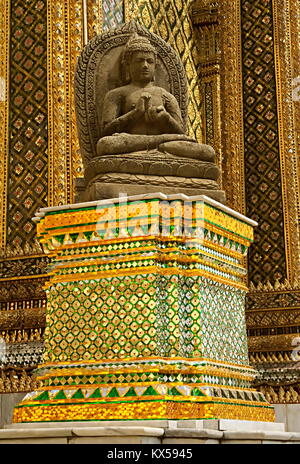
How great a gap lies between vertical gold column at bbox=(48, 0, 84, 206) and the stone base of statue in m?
1.87

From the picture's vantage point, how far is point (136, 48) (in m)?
5.33

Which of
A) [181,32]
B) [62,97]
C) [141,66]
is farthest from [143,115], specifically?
[181,32]

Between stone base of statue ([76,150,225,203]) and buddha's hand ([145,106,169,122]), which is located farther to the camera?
buddha's hand ([145,106,169,122])

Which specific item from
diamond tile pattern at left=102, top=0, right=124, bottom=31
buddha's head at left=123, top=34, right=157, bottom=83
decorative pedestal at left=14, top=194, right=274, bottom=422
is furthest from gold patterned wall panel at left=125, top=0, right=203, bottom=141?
decorative pedestal at left=14, top=194, right=274, bottom=422

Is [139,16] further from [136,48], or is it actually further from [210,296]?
[210,296]

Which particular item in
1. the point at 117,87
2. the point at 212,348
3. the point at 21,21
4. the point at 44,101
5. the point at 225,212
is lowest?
the point at 212,348

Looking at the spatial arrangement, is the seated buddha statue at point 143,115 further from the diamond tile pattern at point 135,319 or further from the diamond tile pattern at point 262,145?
the diamond tile pattern at point 262,145

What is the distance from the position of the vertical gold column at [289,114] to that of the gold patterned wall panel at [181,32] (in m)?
0.93

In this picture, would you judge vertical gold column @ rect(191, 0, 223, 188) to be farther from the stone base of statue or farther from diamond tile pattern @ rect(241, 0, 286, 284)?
the stone base of statue

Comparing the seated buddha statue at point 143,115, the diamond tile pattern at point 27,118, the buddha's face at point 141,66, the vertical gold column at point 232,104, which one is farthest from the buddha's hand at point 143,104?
the vertical gold column at point 232,104

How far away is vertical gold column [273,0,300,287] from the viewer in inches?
341

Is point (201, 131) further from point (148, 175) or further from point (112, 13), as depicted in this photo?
point (148, 175)
